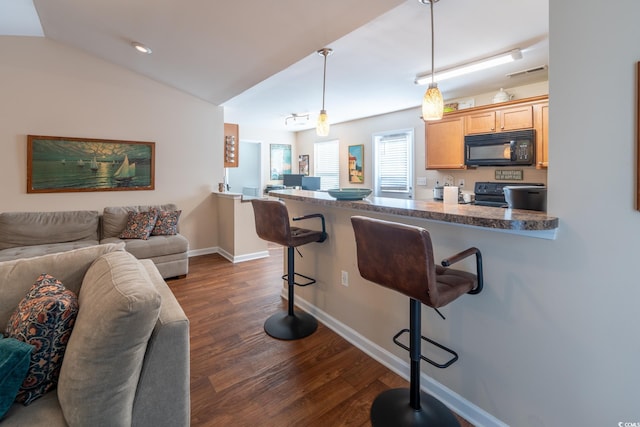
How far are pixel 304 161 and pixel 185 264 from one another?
14.3ft

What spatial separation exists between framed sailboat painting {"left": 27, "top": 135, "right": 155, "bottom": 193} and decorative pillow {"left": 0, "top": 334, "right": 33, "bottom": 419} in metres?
3.77

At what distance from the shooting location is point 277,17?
2.47m

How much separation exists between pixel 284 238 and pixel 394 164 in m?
3.74

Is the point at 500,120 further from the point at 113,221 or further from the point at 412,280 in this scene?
the point at 113,221

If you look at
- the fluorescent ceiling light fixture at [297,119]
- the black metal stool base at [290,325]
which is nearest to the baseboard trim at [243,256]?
the black metal stool base at [290,325]

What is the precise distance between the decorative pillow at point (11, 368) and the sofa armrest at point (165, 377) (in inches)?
14.0

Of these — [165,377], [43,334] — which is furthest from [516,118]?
[43,334]

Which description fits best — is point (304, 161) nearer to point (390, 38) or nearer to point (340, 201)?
point (390, 38)

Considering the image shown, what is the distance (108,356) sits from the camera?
1000 millimetres

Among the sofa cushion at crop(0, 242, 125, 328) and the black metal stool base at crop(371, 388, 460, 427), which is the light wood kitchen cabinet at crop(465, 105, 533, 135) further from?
the sofa cushion at crop(0, 242, 125, 328)

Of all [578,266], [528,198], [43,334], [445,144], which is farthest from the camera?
[445,144]

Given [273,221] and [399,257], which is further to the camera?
[273,221]

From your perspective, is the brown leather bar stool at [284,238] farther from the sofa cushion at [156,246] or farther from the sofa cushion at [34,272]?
the sofa cushion at [156,246]

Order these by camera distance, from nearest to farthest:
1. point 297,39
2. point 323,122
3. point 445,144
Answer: point 297,39
point 323,122
point 445,144
